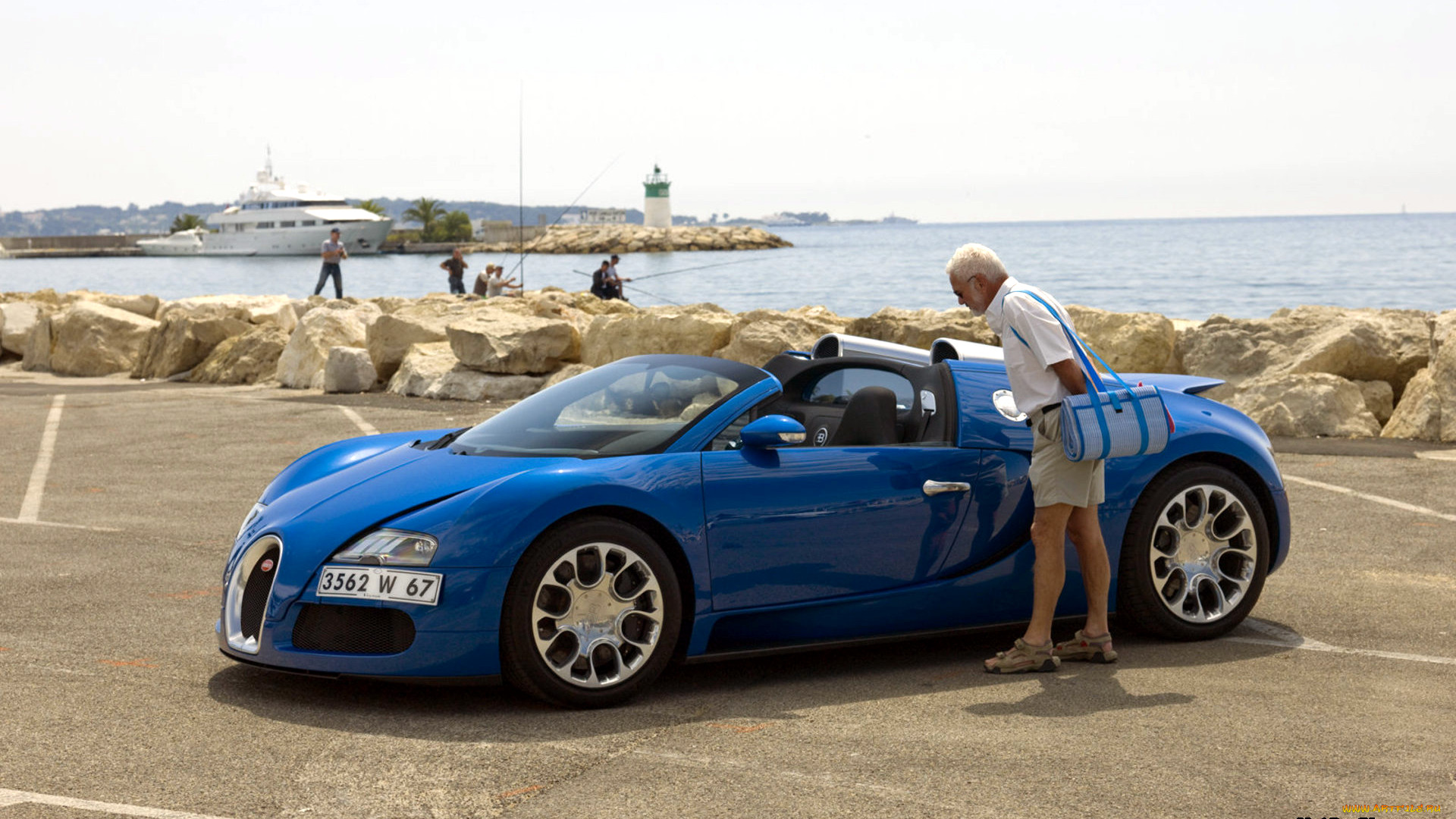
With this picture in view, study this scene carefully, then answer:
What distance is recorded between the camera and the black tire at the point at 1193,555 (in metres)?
5.54

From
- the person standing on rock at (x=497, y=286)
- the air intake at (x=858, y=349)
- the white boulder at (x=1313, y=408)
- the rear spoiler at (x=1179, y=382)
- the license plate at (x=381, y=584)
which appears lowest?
the white boulder at (x=1313, y=408)

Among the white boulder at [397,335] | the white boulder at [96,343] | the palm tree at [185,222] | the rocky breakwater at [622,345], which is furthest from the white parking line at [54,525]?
the palm tree at [185,222]

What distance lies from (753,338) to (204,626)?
33.2 feet

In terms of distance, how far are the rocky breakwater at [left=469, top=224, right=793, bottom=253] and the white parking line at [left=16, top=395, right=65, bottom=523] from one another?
113492 mm

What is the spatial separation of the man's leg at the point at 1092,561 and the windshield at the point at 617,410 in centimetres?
134

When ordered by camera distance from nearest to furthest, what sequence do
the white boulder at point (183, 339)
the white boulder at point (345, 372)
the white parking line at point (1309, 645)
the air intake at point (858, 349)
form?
the white parking line at point (1309, 645), the air intake at point (858, 349), the white boulder at point (345, 372), the white boulder at point (183, 339)

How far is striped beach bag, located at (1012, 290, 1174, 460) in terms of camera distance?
16.2 feet

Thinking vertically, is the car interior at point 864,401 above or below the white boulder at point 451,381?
above

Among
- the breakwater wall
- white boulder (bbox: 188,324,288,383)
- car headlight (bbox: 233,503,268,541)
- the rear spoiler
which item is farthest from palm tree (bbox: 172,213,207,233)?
the rear spoiler

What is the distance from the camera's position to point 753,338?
15.5m

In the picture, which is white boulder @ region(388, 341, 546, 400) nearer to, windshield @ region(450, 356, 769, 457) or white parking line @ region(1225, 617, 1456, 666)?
windshield @ region(450, 356, 769, 457)

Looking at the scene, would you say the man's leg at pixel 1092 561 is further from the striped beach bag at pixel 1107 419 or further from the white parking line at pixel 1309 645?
the white parking line at pixel 1309 645

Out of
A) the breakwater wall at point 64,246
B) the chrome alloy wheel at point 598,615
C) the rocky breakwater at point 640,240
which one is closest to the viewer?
the chrome alloy wheel at point 598,615

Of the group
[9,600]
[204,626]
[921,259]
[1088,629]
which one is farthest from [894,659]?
[921,259]
